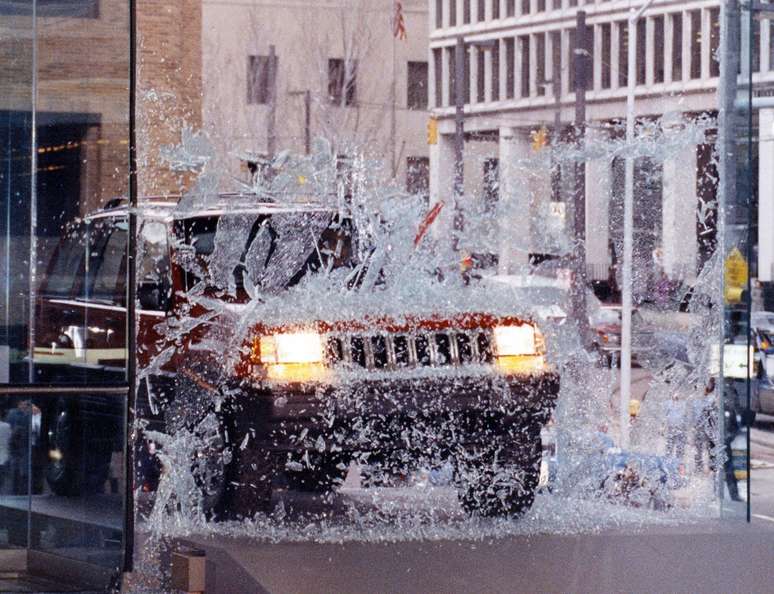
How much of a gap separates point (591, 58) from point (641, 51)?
3165mm

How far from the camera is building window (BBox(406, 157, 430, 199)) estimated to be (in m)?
15.0

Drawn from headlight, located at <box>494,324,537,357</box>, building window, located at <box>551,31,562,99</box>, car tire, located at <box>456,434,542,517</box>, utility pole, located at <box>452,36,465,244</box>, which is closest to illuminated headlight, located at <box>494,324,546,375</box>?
headlight, located at <box>494,324,537,357</box>

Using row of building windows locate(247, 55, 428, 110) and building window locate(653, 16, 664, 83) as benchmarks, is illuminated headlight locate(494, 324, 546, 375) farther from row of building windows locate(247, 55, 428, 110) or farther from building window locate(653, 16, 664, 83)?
row of building windows locate(247, 55, 428, 110)

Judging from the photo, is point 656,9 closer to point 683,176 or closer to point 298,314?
point 683,176

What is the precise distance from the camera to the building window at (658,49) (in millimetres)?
15438

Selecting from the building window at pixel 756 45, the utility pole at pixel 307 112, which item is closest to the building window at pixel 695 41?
the building window at pixel 756 45

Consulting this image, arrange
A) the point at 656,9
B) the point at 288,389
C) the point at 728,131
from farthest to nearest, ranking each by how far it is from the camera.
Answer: the point at 656,9, the point at 728,131, the point at 288,389

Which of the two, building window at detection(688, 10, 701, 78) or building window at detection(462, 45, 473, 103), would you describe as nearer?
building window at detection(688, 10, 701, 78)

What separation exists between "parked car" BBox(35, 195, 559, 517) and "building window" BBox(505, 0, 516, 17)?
33.8 feet

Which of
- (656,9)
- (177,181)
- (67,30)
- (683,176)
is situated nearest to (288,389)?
(67,30)

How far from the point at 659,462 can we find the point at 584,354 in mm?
2663

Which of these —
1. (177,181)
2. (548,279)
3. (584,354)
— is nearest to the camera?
(177,181)

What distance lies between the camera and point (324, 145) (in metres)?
17.6

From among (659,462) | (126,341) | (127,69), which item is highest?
(127,69)
